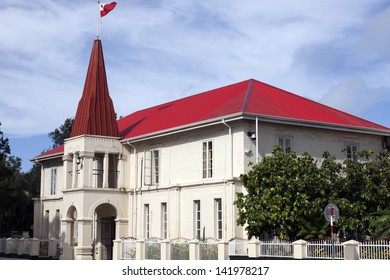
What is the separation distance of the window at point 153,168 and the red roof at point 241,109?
54.7 inches

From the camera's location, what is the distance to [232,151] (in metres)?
30.8

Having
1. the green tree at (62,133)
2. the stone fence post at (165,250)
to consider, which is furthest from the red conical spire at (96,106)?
the green tree at (62,133)

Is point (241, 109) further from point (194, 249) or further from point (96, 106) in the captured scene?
point (96, 106)

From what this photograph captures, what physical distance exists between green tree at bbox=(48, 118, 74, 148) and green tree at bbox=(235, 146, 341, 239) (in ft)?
195

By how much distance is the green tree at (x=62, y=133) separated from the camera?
84.9m

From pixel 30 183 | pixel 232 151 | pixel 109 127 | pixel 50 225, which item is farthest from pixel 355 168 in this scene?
pixel 30 183

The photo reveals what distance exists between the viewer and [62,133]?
8762cm

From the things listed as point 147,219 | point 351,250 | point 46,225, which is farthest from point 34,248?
point 351,250

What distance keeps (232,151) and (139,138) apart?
24.1 feet

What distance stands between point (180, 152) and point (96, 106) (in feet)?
21.1

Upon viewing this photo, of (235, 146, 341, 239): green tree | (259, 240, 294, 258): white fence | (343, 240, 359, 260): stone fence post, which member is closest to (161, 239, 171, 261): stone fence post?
(235, 146, 341, 239): green tree

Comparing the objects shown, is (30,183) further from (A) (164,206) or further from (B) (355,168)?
(B) (355,168)

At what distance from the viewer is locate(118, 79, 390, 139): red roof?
104 ft

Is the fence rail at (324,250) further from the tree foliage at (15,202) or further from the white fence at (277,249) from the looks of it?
the tree foliage at (15,202)
